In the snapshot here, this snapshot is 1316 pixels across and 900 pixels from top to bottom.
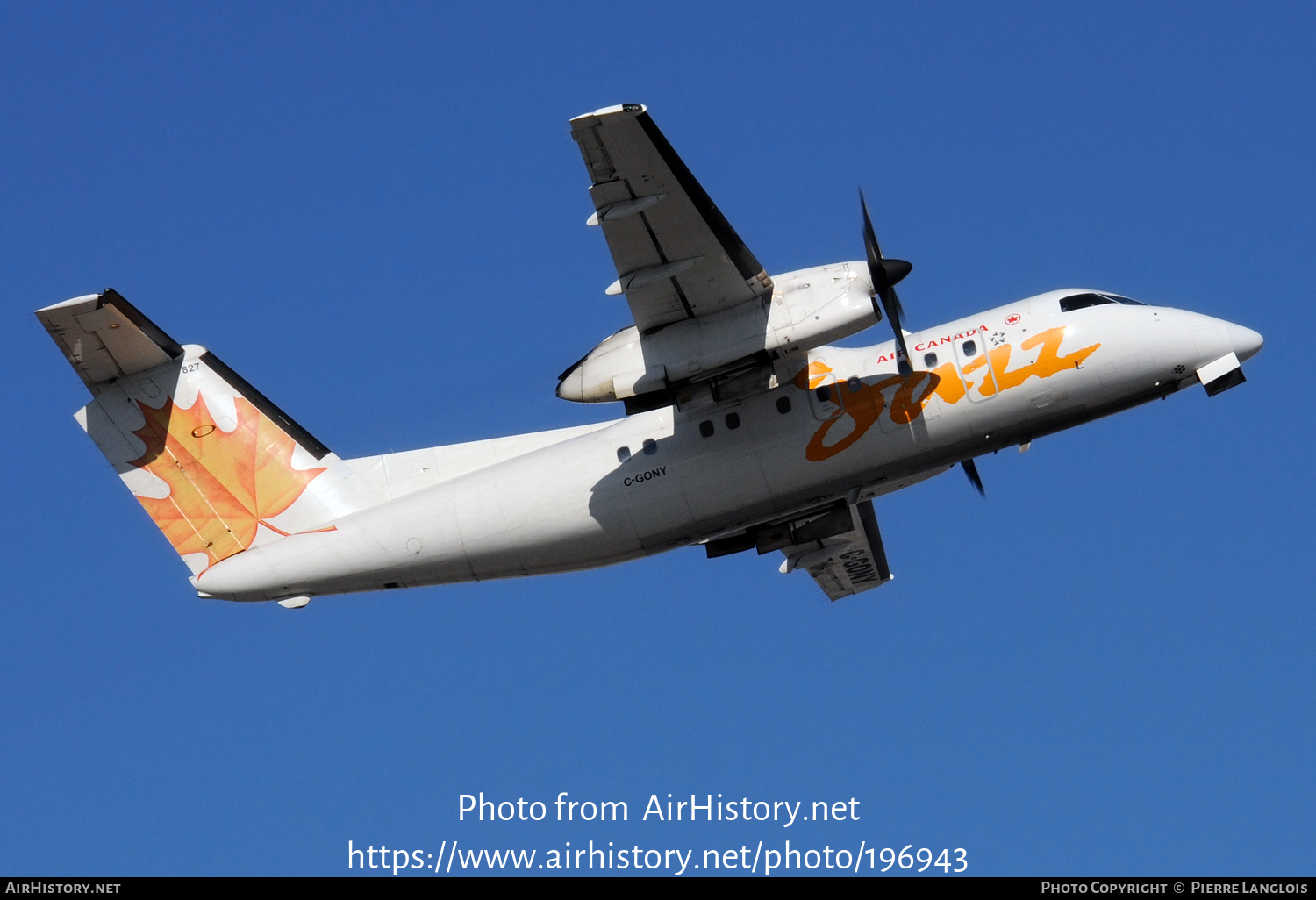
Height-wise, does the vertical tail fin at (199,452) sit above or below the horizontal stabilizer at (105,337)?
below

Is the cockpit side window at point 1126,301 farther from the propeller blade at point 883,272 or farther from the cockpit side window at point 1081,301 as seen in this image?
the propeller blade at point 883,272

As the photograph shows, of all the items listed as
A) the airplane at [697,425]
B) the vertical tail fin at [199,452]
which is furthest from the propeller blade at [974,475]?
the vertical tail fin at [199,452]

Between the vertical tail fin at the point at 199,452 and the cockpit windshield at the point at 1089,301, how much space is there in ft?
29.1

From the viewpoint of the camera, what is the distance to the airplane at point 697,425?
50.9ft

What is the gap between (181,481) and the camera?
17359 millimetres

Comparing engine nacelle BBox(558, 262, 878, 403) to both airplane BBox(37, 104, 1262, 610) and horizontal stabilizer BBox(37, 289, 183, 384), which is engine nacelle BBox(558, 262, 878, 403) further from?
horizontal stabilizer BBox(37, 289, 183, 384)

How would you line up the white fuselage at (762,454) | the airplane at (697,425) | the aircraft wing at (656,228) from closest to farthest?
the aircraft wing at (656,228) → the airplane at (697,425) → the white fuselage at (762,454)

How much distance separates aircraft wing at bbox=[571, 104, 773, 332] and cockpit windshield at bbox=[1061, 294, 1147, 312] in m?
3.80

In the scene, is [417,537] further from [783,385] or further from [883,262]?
[883,262]

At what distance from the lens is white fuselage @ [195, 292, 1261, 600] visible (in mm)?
15992

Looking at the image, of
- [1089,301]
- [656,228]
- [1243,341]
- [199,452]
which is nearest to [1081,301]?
[1089,301]

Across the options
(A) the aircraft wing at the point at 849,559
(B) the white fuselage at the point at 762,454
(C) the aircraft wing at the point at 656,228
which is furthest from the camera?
(A) the aircraft wing at the point at 849,559
